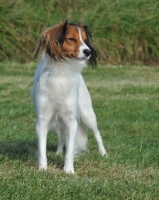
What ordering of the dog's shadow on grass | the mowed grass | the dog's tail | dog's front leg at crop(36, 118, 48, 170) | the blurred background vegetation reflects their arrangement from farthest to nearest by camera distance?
1. the blurred background vegetation
2. the dog's tail
3. the dog's shadow on grass
4. dog's front leg at crop(36, 118, 48, 170)
5. the mowed grass

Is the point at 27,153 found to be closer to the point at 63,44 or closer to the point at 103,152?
the point at 103,152

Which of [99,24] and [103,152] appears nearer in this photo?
[103,152]

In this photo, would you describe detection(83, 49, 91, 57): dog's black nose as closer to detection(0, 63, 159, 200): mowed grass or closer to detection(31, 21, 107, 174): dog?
detection(31, 21, 107, 174): dog

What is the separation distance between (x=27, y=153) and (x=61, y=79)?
1124mm

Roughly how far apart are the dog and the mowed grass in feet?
0.99

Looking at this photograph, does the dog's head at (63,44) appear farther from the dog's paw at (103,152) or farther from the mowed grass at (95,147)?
the dog's paw at (103,152)

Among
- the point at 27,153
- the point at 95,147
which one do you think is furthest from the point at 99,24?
the point at 27,153

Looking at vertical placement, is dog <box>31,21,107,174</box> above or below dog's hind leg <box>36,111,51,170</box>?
above

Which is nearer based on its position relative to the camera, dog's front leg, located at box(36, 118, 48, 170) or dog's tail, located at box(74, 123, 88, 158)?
dog's front leg, located at box(36, 118, 48, 170)

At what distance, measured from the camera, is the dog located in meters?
5.61

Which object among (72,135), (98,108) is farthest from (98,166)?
(98,108)

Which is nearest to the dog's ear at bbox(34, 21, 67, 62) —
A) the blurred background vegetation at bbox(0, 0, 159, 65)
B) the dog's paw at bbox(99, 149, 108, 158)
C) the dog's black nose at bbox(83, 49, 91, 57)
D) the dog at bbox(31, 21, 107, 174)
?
the dog at bbox(31, 21, 107, 174)

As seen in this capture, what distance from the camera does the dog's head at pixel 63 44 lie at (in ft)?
18.3

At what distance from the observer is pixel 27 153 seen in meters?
6.60
